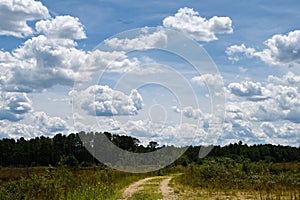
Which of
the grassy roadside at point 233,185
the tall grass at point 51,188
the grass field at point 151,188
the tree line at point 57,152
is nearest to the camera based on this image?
the tall grass at point 51,188

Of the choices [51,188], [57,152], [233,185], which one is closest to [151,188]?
[233,185]

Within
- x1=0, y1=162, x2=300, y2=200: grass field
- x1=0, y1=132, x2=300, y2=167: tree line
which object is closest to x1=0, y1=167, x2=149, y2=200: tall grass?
x1=0, y1=162, x2=300, y2=200: grass field

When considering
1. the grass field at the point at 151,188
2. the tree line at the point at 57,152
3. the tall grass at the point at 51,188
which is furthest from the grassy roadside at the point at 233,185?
the tree line at the point at 57,152

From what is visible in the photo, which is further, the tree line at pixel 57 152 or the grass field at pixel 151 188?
the tree line at pixel 57 152

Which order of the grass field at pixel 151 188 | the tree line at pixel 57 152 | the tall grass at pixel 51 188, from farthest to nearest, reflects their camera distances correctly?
the tree line at pixel 57 152 < the grass field at pixel 151 188 < the tall grass at pixel 51 188

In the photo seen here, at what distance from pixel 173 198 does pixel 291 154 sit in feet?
241

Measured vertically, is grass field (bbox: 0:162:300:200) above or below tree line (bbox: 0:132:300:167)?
below

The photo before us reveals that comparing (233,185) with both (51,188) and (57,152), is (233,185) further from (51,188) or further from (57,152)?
(57,152)

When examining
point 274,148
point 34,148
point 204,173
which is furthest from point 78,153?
point 204,173

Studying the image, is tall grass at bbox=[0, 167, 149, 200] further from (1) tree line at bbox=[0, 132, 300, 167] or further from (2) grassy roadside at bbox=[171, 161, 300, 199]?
(1) tree line at bbox=[0, 132, 300, 167]

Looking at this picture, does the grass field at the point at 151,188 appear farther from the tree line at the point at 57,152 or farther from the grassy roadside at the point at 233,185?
the tree line at the point at 57,152

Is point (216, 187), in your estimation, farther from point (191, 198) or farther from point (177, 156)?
point (177, 156)

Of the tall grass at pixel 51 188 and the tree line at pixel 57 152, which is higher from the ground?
the tree line at pixel 57 152

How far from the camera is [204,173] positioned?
29406 millimetres
